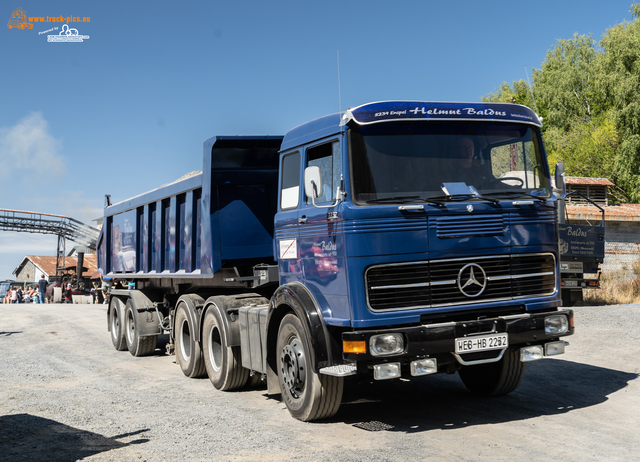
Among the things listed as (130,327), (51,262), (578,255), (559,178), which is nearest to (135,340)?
(130,327)

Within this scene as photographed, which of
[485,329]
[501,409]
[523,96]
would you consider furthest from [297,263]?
[523,96]

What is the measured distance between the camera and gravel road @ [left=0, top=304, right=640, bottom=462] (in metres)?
5.40

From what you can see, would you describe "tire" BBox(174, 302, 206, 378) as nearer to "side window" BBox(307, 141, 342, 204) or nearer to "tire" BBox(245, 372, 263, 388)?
"tire" BBox(245, 372, 263, 388)

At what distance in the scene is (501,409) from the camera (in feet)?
22.5

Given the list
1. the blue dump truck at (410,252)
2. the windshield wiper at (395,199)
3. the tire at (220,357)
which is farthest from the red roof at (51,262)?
the windshield wiper at (395,199)

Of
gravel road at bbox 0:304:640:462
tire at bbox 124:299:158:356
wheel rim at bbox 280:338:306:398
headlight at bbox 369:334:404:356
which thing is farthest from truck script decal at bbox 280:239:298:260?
tire at bbox 124:299:158:356

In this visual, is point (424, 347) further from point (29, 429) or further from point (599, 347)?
point (599, 347)

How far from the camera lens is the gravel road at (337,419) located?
213 inches

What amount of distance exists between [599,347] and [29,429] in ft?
30.4

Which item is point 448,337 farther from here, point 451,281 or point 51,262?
point 51,262

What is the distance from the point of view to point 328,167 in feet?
20.3

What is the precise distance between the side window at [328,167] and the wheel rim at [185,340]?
15.5 ft

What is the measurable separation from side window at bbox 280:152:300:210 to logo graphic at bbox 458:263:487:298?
1.94 m

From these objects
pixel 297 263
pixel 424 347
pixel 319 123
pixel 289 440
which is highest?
pixel 319 123
